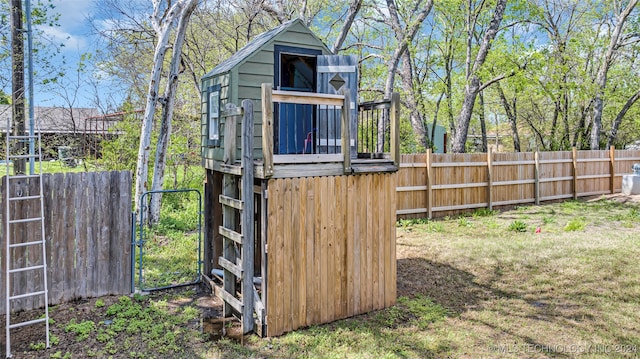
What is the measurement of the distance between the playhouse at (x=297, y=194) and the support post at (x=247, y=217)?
10mm

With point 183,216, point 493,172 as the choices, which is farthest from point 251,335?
point 493,172

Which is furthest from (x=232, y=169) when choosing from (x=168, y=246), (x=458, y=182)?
(x=458, y=182)

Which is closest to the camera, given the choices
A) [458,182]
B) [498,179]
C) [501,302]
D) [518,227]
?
[501,302]

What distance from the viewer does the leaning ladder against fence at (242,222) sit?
A: 4105mm

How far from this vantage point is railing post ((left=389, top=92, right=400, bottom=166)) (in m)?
4.66

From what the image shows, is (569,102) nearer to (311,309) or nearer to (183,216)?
(183,216)

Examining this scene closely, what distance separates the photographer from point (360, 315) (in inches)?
181

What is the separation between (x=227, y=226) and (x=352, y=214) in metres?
1.45

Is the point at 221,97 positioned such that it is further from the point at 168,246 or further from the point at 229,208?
the point at 168,246

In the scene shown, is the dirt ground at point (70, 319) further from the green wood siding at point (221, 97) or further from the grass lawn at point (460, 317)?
the green wood siding at point (221, 97)

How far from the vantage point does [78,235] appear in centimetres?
478

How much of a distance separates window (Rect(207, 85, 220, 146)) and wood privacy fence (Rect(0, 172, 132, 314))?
115cm

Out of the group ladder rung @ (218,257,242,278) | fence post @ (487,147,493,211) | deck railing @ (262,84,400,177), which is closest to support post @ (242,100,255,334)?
ladder rung @ (218,257,242,278)

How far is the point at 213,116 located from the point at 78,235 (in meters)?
2.20
